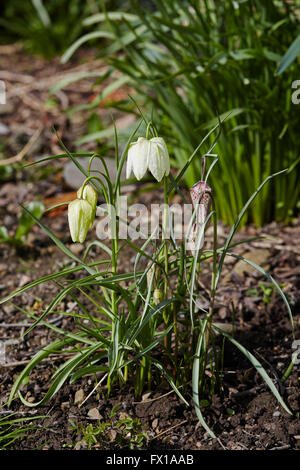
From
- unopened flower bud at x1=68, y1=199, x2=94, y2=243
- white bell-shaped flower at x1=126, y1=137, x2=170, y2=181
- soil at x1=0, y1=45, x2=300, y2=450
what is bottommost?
soil at x1=0, y1=45, x2=300, y2=450

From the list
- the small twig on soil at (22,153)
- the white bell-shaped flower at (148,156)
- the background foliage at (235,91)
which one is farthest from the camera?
the small twig on soil at (22,153)

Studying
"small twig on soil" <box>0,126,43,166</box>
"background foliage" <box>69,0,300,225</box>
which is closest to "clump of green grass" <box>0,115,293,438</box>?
"background foliage" <box>69,0,300,225</box>

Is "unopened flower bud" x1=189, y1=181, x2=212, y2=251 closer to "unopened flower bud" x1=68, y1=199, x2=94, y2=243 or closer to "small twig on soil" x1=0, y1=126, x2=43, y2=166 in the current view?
"unopened flower bud" x1=68, y1=199, x2=94, y2=243

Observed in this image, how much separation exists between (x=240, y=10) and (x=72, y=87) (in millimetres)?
1823

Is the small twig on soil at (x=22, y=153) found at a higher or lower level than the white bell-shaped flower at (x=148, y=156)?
lower

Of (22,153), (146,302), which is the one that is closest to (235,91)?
(146,302)

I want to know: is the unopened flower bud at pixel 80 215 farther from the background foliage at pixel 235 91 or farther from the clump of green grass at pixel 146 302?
the background foliage at pixel 235 91

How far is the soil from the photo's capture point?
1402 millimetres

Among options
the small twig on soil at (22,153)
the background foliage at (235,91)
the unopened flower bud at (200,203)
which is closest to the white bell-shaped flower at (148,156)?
the unopened flower bud at (200,203)

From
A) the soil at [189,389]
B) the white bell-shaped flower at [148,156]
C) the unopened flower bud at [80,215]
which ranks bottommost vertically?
the soil at [189,389]

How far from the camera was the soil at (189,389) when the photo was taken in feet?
4.60

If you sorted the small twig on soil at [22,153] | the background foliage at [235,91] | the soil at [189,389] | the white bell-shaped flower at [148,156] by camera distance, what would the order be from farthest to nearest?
1. the small twig on soil at [22,153]
2. the background foliage at [235,91]
3. the soil at [189,389]
4. the white bell-shaped flower at [148,156]

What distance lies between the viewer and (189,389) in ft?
5.02

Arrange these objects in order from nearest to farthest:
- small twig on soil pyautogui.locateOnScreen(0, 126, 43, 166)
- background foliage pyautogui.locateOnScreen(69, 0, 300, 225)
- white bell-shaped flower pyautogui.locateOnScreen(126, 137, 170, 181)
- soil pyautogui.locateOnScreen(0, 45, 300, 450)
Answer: white bell-shaped flower pyautogui.locateOnScreen(126, 137, 170, 181), soil pyautogui.locateOnScreen(0, 45, 300, 450), background foliage pyautogui.locateOnScreen(69, 0, 300, 225), small twig on soil pyautogui.locateOnScreen(0, 126, 43, 166)
